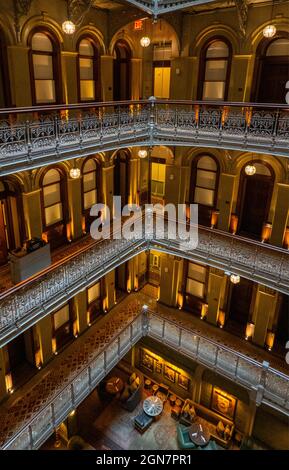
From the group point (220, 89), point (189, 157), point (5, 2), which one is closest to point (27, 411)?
point (189, 157)

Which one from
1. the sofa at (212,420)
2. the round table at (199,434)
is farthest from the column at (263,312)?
the round table at (199,434)

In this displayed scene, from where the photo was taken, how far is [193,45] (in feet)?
34.4

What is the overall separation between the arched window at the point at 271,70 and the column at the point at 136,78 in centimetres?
416

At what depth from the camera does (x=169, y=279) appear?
1302 centimetres

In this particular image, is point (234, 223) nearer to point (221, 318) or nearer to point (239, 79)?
point (221, 318)

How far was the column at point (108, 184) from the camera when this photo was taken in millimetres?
11297

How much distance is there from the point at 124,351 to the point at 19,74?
8224mm

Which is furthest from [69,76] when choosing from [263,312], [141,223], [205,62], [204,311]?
[263,312]

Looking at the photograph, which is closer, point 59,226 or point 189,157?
point 59,226

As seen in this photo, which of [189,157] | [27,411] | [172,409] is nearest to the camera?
[27,411]

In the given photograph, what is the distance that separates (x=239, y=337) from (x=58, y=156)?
845 cm
